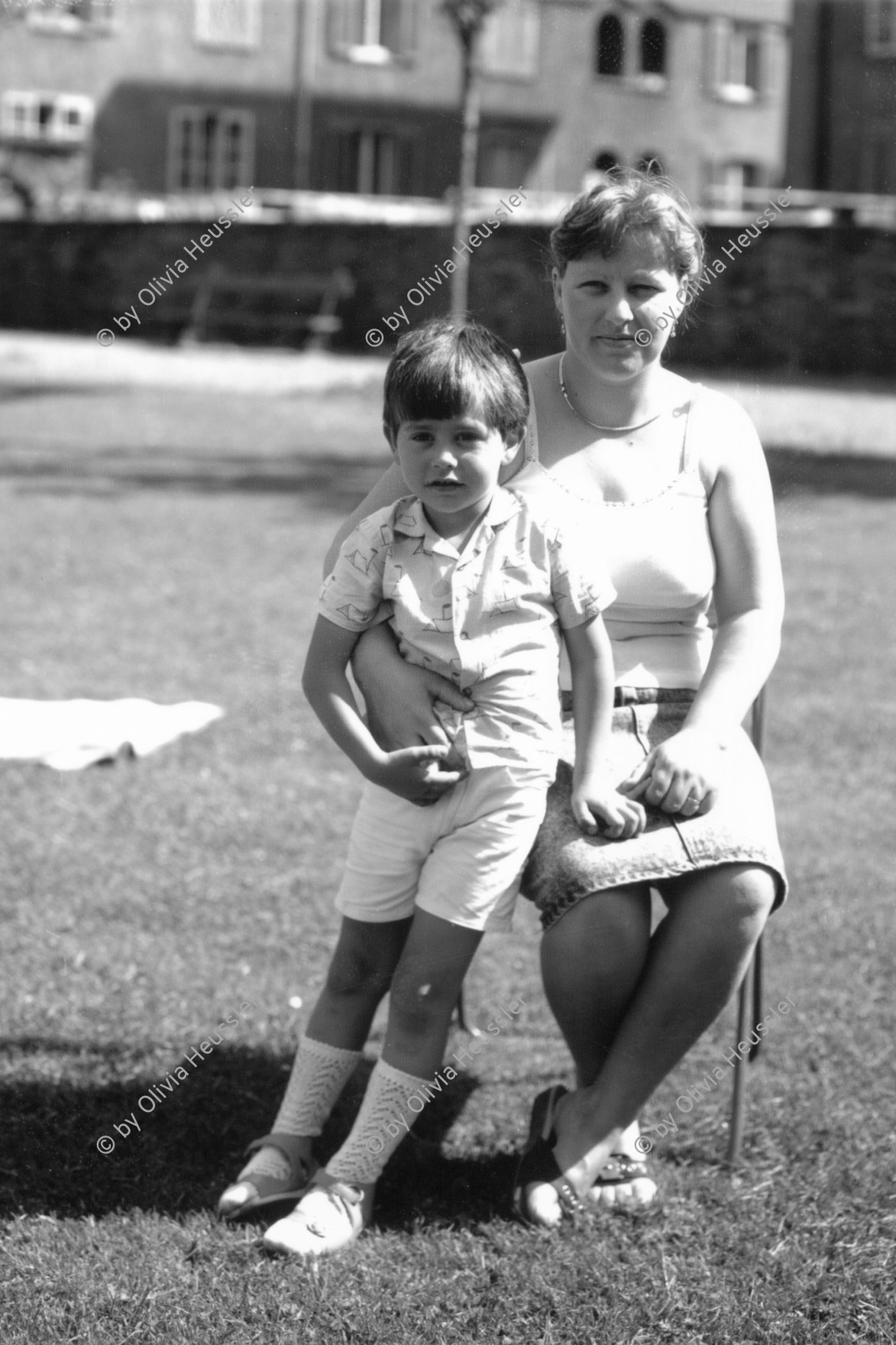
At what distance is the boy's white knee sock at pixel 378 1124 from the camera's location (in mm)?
2781

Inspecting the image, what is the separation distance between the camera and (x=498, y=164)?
96.9 ft

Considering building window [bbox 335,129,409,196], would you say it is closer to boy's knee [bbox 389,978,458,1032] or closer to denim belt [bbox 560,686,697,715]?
denim belt [bbox 560,686,697,715]

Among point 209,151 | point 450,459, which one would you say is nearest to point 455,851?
point 450,459

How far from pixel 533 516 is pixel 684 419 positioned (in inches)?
14.9

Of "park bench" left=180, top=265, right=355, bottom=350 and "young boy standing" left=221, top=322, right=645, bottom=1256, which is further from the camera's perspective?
"park bench" left=180, top=265, right=355, bottom=350

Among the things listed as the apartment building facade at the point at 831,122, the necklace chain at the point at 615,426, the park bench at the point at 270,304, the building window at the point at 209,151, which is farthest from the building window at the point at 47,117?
the necklace chain at the point at 615,426

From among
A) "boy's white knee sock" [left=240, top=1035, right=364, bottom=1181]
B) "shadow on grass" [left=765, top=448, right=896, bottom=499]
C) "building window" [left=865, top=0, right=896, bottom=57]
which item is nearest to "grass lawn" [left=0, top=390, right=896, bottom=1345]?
"boy's white knee sock" [left=240, top=1035, right=364, bottom=1181]

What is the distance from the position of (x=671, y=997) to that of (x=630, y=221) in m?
1.25

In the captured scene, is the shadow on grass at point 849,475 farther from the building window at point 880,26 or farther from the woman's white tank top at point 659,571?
the woman's white tank top at point 659,571

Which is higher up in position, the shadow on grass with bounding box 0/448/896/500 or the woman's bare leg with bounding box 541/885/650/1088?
the woman's bare leg with bounding box 541/885/650/1088

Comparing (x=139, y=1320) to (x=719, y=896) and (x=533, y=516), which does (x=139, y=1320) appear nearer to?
(x=719, y=896)

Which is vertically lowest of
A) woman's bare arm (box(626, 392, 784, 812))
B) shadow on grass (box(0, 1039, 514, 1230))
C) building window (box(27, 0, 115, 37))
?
shadow on grass (box(0, 1039, 514, 1230))

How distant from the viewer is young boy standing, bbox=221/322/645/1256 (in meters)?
2.69

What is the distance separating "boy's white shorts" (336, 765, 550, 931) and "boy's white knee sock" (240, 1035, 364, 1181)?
26 cm
